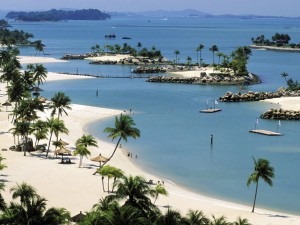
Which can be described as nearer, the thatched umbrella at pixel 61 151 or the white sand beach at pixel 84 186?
the white sand beach at pixel 84 186

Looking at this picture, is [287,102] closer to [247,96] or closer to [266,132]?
[247,96]

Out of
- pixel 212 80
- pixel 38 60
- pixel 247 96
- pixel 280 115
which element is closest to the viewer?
pixel 280 115

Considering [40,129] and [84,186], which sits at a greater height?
[40,129]

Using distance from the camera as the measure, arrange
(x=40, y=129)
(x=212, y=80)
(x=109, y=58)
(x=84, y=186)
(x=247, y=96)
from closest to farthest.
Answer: (x=84, y=186) < (x=40, y=129) < (x=247, y=96) < (x=212, y=80) < (x=109, y=58)

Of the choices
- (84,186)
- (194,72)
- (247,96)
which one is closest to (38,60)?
(194,72)

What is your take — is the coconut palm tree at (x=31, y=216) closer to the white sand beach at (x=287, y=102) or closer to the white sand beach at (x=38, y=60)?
the white sand beach at (x=287, y=102)

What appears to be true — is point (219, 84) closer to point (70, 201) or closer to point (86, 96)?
point (86, 96)

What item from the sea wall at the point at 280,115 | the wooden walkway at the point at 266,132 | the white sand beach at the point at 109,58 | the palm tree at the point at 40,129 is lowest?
the white sand beach at the point at 109,58

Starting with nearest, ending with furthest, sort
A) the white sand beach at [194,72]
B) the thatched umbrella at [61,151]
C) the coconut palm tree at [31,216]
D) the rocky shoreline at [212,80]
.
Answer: the coconut palm tree at [31,216], the thatched umbrella at [61,151], the rocky shoreline at [212,80], the white sand beach at [194,72]

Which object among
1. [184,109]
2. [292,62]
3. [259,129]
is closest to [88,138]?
[259,129]

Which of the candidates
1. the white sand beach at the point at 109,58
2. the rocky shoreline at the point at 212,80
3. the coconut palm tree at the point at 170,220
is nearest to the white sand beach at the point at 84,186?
the coconut palm tree at the point at 170,220

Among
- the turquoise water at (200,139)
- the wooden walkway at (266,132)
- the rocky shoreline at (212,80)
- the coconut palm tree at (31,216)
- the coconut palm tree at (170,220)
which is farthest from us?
the rocky shoreline at (212,80)
